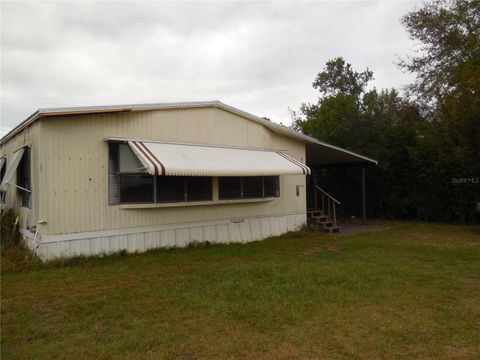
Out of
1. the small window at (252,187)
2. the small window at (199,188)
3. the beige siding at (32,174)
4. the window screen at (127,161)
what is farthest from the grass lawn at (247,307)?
the small window at (252,187)

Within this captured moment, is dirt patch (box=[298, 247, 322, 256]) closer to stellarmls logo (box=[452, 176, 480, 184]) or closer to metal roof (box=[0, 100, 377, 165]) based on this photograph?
metal roof (box=[0, 100, 377, 165])

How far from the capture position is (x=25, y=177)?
835cm

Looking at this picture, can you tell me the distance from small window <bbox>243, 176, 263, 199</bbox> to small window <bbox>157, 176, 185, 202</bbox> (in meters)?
2.02

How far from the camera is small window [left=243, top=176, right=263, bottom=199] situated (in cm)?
1011

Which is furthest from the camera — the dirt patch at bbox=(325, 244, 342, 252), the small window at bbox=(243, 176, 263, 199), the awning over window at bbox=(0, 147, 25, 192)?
the small window at bbox=(243, 176, 263, 199)

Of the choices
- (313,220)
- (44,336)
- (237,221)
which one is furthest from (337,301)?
(313,220)

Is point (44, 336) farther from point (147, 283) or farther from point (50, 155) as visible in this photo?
point (50, 155)

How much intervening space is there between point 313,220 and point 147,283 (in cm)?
796

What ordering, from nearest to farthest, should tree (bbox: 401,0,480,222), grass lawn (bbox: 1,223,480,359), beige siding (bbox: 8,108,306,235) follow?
grass lawn (bbox: 1,223,480,359) < beige siding (bbox: 8,108,306,235) < tree (bbox: 401,0,480,222)

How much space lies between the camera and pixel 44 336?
155 inches

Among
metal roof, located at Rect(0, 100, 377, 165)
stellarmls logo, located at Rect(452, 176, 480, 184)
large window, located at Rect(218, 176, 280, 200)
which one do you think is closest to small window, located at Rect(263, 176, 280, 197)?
large window, located at Rect(218, 176, 280, 200)

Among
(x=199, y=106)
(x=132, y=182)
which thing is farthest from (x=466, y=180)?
(x=132, y=182)

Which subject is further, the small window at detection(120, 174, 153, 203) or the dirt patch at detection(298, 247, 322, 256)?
the dirt patch at detection(298, 247, 322, 256)

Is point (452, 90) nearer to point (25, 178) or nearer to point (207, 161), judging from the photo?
point (207, 161)
